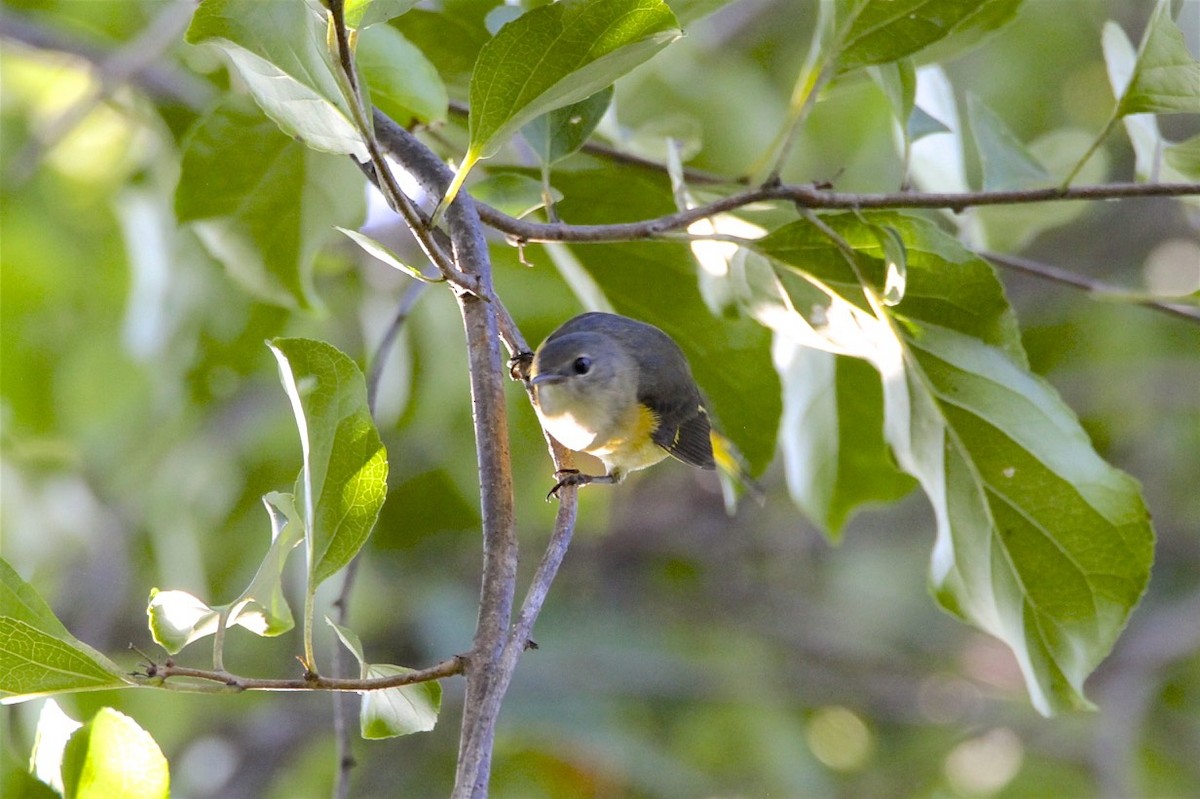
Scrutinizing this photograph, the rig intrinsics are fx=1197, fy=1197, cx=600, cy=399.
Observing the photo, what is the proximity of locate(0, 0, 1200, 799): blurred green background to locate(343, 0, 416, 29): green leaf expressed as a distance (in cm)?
70

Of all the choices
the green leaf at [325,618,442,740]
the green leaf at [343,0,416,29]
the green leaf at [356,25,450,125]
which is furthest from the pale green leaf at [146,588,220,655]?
the green leaf at [356,25,450,125]

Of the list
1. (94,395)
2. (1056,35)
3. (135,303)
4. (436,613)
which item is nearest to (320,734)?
(436,613)

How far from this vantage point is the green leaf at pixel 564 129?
1312 millimetres

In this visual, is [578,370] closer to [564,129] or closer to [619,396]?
[619,396]

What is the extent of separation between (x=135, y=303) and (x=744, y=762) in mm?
2578

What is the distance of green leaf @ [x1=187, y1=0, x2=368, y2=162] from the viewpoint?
37.1 inches

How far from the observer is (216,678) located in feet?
2.94

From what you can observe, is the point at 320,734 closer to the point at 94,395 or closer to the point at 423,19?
the point at 94,395

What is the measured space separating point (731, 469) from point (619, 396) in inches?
13.7

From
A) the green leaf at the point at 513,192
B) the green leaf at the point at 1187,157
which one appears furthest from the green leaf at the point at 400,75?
the green leaf at the point at 1187,157

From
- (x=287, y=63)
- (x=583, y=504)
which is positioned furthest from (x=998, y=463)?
(x=583, y=504)

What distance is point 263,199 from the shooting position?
5.09 feet

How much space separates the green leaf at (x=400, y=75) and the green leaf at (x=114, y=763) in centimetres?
68

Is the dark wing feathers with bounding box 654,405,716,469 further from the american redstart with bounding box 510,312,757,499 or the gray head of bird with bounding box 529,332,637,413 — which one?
the gray head of bird with bounding box 529,332,637,413
